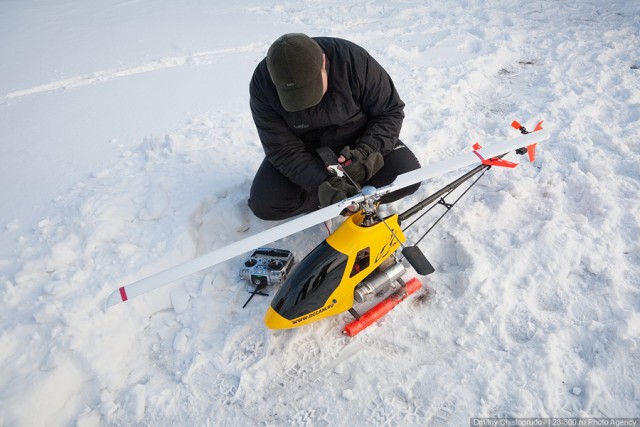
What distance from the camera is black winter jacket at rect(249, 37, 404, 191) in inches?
113

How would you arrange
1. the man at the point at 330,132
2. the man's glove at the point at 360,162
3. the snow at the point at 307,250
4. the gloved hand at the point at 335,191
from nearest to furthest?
the snow at the point at 307,250 → the gloved hand at the point at 335,191 → the man's glove at the point at 360,162 → the man at the point at 330,132

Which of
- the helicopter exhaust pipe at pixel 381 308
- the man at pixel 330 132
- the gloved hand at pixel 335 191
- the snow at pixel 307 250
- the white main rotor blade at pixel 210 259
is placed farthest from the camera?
the man at pixel 330 132

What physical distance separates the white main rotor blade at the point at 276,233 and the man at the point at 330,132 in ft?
1.43

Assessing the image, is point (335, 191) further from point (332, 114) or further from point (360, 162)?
point (332, 114)

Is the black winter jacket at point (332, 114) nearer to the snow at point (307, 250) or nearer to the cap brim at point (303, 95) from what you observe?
the cap brim at point (303, 95)

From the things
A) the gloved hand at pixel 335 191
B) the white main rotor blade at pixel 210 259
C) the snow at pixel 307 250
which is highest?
the white main rotor blade at pixel 210 259

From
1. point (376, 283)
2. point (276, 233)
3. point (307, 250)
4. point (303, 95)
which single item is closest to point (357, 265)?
point (376, 283)

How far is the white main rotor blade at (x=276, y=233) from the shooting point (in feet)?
5.88

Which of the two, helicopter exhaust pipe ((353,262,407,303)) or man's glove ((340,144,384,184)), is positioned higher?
man's glove ((340,144,384,184))

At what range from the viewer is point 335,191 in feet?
7.89

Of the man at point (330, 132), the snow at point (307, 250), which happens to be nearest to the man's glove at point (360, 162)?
the man at point (330, 132)

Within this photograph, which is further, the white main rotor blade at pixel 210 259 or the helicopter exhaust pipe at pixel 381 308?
the helicopter exhaust pipe at pixel 381 308

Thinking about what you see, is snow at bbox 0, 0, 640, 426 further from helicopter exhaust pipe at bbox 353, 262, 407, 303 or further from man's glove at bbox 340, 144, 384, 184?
man's glove at bbox 340, 144, 384, 184

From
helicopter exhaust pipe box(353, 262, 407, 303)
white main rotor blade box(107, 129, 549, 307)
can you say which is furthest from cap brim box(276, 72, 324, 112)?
helicopter exhaust pipe box(353, 262, 407, 303)
